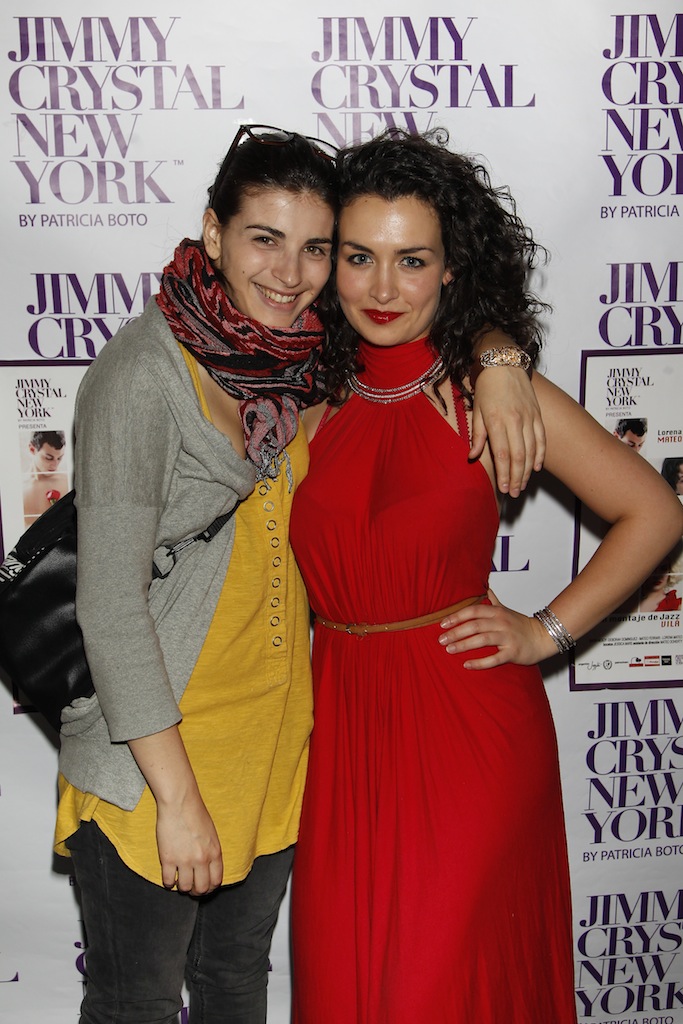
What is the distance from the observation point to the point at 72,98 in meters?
2.01

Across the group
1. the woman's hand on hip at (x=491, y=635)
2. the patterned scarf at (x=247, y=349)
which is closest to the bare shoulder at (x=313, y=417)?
the patterned scarf at (x=247, y=349)

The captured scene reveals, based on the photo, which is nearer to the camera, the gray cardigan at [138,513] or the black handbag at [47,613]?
the gray cardigan at [138,513]

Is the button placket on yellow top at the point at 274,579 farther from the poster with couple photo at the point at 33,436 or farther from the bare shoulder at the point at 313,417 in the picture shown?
the poster with couple photo at the point at 33,436

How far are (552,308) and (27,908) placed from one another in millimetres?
1835

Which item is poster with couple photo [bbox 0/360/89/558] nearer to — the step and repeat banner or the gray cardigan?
the step and repeat banner

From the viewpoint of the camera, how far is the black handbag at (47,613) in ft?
4.96

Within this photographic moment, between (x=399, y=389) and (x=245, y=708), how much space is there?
61 cm

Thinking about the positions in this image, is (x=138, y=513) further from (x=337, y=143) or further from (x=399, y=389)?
(x=337, y=143)

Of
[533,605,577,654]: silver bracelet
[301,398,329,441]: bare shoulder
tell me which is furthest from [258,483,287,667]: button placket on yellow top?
[533,605,577,654]: silver bracelet

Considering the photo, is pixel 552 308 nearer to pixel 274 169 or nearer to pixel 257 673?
pixel 274 169

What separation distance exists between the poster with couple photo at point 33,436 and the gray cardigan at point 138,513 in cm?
69

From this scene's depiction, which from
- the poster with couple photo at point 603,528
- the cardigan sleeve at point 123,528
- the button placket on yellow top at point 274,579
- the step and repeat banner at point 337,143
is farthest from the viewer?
the poster with couple photo at point 603,528

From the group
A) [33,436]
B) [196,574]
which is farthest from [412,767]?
[33,436]

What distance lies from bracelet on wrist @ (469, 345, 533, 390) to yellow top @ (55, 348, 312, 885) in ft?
1.13
